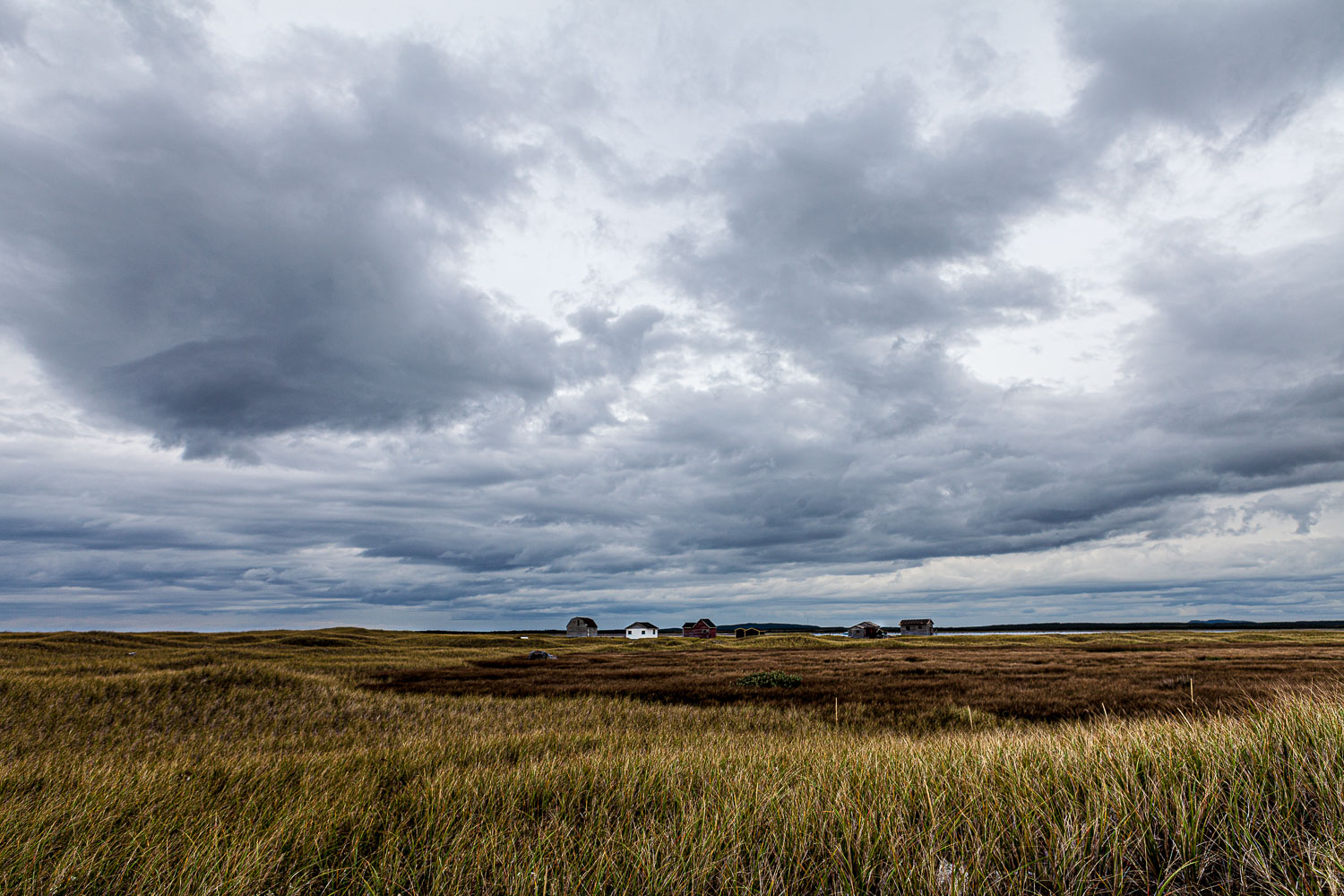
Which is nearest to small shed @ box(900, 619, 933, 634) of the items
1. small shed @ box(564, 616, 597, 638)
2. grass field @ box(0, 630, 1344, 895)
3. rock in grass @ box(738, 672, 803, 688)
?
small shed @ box(564, 616, 597, 638)

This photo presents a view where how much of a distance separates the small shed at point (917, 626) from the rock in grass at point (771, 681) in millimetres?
136888

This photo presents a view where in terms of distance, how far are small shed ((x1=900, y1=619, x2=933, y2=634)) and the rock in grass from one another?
449 feet

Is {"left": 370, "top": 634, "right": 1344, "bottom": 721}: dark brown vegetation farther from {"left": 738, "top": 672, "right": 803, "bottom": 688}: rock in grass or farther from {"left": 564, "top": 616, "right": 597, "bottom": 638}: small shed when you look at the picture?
{"left": 564, "top": 616, "right": 597, "bottom": 638}: small shed

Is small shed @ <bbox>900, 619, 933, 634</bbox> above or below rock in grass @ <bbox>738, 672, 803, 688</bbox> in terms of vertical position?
below

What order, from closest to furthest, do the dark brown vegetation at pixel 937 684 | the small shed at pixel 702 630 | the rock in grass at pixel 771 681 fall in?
1. the dark brown vegetation at pixel 937 684
2. the rock in grass at pixel 771 681
3. the small shed at pixel 702 630

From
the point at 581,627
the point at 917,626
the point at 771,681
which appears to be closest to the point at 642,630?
the point at 581,627

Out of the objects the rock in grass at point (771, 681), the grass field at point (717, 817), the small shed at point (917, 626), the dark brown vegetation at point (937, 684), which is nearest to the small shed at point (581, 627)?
the small shed at point (917, 626)

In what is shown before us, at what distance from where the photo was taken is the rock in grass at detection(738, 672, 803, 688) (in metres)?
26.0

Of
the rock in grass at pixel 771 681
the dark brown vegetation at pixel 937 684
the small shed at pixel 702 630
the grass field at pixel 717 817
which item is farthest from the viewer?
the small shed at pixel 702 630

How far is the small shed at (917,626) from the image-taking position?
148m

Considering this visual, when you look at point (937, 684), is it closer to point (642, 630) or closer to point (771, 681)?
point (771, 681)

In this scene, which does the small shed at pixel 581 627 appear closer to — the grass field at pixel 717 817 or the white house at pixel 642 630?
the white house at pixel 642 630

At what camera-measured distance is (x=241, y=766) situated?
7.72 metres

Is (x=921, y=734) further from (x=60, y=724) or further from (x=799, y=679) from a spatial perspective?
(x=60, y=724)
